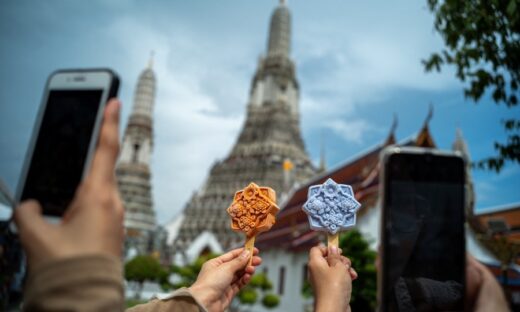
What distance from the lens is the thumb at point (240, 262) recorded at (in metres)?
1.66

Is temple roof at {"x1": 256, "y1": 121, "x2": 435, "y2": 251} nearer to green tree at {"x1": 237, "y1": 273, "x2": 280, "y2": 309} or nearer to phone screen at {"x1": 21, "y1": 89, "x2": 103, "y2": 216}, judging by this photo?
green tree at {"x1": 237, "y1": 273, "x2": 280, "y2": 309}

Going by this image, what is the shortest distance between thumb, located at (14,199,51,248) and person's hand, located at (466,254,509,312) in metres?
0.97

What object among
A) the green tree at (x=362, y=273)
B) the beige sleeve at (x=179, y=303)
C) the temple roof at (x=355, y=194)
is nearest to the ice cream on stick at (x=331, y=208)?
the beige sleeve at (x=179, y=303)

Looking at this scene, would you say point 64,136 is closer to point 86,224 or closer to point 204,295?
point 86,224

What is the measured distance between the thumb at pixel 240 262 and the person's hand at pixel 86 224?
2.91ft

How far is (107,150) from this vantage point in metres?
0.87

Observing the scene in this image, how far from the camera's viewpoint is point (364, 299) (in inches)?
A: 316

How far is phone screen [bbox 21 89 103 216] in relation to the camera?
1.02 metres

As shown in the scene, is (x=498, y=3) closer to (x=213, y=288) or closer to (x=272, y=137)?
(x=213, y=288)

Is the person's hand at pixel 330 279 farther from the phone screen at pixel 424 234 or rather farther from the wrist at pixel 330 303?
the phone screen at pixel 424 234

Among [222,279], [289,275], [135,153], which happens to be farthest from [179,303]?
[135,153]

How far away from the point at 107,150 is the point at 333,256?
921 millimetres

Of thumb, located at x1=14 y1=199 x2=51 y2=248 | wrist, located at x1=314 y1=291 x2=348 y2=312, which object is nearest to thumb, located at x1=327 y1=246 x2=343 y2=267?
wrist, located at x1=314 y1=291 x2=348 y2=312

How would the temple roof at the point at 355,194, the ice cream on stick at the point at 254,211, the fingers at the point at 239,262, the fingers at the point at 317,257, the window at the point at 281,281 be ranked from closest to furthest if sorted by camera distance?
the fingers at the point at 317,257 < the fingers at the point at 239,262 < the ice cream on stick at the point at 254,211 < the temple roof at the point at 355,194 < the window at the point at 281,281
